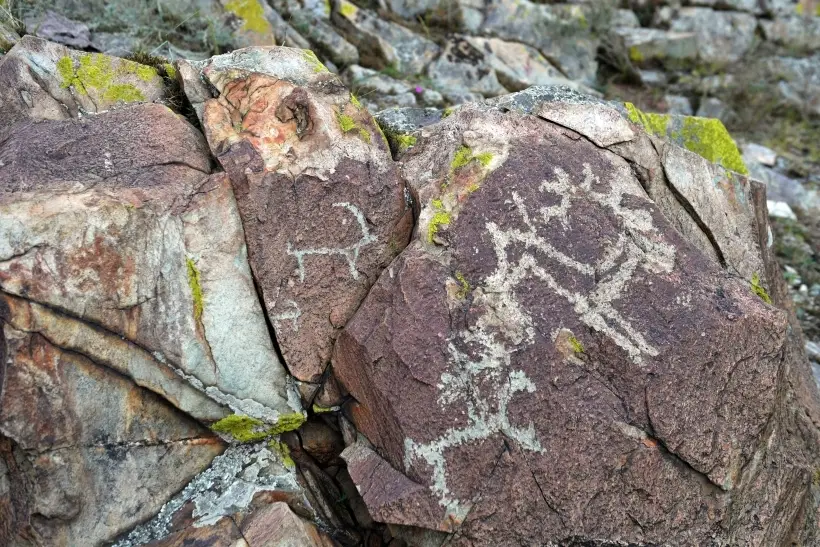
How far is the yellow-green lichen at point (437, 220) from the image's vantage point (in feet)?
9.37

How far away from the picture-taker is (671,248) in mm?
→ 2885

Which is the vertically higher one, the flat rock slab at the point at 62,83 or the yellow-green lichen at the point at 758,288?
the flat rock slab at the point at 62,83

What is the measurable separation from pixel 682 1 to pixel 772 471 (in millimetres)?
8166

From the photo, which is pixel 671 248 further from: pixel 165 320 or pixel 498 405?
pixel 165 320

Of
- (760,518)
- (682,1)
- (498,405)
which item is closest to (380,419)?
(498,405)

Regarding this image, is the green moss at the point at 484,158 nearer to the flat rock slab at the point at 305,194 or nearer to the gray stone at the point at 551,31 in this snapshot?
the flat rock slab at the point at 305,194

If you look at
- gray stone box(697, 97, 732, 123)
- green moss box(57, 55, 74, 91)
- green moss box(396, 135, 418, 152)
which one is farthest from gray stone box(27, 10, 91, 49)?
gray stone box(697, 97, 732, 123)

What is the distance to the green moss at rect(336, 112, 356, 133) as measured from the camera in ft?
10.1

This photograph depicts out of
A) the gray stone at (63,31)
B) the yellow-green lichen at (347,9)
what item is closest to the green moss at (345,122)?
the gray stone at (63,31)

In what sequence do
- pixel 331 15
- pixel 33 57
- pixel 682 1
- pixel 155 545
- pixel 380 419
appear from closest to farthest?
1. pixel 155 545
2. pixel 380 419
3. pixel 33 57
4. pixel 331 15
5. pixel 682 1

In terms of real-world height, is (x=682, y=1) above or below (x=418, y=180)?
below

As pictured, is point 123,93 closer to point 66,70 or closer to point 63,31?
point 66,70

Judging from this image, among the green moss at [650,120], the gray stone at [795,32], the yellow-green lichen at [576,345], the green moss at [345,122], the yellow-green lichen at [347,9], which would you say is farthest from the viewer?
the gray stone at [795,32]

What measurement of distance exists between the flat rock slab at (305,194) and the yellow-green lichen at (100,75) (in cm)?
31
